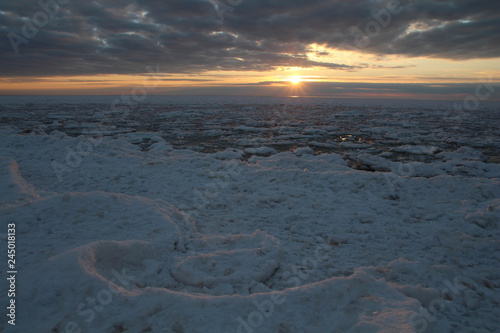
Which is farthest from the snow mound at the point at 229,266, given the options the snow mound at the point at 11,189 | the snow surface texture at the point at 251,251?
the snow mound at the point at 11,189

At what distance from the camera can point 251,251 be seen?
451cm

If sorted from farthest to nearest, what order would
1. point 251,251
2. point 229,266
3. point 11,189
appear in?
point 11,189, point 251,251, point 229,266

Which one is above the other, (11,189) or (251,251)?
(11,189)

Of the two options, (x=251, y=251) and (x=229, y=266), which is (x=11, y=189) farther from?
(x=251, y=251)

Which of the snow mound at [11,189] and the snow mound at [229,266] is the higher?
the snow mound at [11,189]

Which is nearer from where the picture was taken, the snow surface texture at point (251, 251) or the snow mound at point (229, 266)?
the snow surface texture at point (251, 251)

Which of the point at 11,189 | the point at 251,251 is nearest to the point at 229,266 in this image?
the point at 251,251

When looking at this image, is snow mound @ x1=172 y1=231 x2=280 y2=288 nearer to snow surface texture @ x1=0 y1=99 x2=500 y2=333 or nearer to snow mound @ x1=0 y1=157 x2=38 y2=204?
snow surface texture @ x1=0 y1=99 x2=500 y2=333

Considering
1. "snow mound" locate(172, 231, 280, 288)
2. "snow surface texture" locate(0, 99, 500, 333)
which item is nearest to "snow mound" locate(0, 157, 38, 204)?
"snow surface texture" locate(0, 99, 500, 333)

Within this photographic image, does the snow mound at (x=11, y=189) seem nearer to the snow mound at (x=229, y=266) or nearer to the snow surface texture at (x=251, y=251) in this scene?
the snow surface texture at (x=251, y=251)

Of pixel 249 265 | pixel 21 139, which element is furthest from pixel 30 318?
pixel 21 139

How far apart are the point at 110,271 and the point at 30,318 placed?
1025 mm

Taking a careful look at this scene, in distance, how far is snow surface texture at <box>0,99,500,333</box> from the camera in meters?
2.92

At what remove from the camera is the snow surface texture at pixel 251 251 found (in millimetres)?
2924
